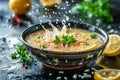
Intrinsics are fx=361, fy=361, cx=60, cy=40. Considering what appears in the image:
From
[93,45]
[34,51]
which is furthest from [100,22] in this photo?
[34,51]

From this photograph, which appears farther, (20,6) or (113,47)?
(20,6)

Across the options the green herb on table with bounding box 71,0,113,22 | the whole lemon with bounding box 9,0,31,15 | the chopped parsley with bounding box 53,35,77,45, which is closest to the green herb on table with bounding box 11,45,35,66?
the chopped parsley with bounding box 53,35,77,45

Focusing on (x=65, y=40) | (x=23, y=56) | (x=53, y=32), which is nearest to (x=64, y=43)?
(x=65, y=40)

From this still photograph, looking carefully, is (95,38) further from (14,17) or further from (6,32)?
(14,17)

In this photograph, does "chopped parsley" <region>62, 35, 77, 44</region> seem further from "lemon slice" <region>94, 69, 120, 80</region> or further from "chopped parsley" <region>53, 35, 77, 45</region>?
"lemon slice" <region>94, 69, 120, 80</region>

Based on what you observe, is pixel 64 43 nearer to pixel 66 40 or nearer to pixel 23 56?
pixel 66 40

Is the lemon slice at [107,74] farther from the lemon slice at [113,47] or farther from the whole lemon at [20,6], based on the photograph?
the whole lemon at [20,6]

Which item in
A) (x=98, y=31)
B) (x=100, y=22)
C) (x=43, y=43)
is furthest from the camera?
(x=100, y=22)

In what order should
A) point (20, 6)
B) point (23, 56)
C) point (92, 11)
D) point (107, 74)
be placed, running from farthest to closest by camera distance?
point (92, 11) < point (20, 6) < point (23, 56) < point (107, 74)
